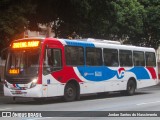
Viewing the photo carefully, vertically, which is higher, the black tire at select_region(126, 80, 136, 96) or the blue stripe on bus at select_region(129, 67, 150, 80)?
the blue stripe on bus at select_region(129, 67, 150, 80)

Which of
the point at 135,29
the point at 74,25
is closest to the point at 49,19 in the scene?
the point at 74,25

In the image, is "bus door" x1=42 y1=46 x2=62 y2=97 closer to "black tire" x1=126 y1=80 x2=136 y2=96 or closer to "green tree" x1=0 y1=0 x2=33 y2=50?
"green tree" x1=0 y1=0 x2=33 y2=50

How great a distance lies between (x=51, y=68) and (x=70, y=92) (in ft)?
5.95

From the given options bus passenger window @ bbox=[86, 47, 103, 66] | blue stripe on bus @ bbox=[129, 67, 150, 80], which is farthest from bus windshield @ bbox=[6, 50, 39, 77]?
blue stripe on bus @ bbox=[129, 67, 150, 80]

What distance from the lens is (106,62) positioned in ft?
77.3

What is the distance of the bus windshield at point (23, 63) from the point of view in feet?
63.6

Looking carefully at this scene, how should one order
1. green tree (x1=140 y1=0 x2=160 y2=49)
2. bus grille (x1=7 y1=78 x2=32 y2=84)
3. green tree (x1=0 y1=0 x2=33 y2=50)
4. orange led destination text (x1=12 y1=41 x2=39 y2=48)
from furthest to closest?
green tree (x1=140 y1=0 x2=160 y2=49) → green tree (x1=0 y1=0 x2=33 y2=50) → orange led destination text (x1=12 y1=41 x2=39 y2=48) → bus grille (x1=7 y1=78 x2=32 y2=84)

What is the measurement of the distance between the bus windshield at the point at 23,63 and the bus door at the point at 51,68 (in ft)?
1.45

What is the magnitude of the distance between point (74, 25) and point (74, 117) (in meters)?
14.2

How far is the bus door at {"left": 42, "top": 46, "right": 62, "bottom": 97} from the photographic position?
19516mm

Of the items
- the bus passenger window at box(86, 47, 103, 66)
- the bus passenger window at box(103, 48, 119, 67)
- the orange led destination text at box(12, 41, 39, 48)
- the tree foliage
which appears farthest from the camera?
the bus passenger window at box(103, 48, 119, 67)

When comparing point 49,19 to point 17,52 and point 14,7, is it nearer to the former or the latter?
point 14,7

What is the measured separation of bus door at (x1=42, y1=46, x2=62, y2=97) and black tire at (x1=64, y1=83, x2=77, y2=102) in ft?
2.65

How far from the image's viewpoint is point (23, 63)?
1964cm
